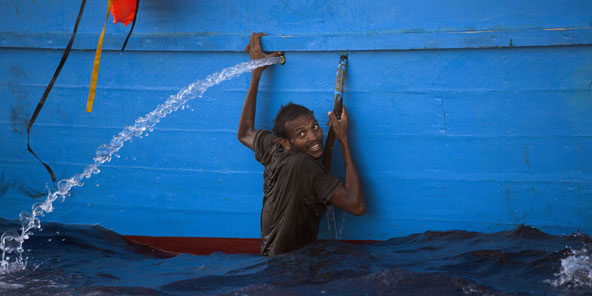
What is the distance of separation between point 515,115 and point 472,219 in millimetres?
588

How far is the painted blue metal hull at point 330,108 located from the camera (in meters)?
2.73

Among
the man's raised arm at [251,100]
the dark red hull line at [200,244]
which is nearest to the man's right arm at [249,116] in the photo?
the man's raised arm at [251,100]

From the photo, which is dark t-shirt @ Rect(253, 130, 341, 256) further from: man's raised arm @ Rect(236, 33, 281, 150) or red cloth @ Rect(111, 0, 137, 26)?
red cloth @ Rect(111, 0, 137, 26)

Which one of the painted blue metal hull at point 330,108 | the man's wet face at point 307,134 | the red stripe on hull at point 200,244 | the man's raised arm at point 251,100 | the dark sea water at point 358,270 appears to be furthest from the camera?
the red stripe on hull at point 200,244

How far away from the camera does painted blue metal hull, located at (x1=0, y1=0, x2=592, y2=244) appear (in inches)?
108

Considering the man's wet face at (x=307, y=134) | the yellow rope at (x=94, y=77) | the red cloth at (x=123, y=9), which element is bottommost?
the man's wet face at (x=307, y=134)

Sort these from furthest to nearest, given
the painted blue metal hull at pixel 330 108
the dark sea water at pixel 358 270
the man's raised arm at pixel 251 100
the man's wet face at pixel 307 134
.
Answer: the man's raised arm at pixel 251 100 < the man's wet face at pixel 307 134 < the painted blue metal hull at pixel 330 108 < the dark sea water at pixel 358 270

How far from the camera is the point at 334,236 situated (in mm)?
3148

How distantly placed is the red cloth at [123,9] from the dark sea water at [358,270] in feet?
4.60

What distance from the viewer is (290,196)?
2826 millimetres

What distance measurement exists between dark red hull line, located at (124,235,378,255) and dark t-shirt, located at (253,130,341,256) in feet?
1.25

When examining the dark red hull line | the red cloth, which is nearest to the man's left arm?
the dark red hull line

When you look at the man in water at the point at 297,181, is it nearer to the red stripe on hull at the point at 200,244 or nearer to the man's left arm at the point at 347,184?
the man's left arm at the point at 347,184

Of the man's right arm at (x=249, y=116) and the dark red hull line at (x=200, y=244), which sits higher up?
the man's right arm at (x=249, y=116)
